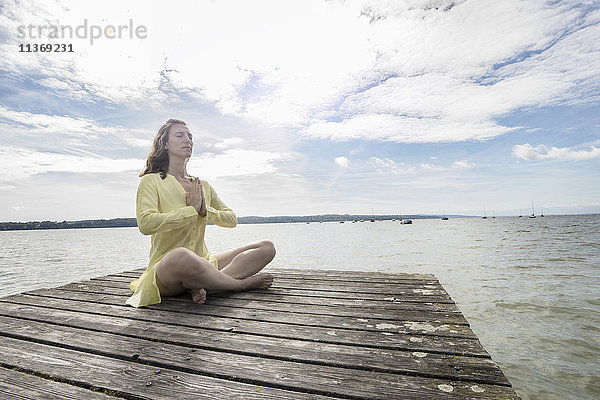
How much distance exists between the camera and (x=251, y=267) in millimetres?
4074

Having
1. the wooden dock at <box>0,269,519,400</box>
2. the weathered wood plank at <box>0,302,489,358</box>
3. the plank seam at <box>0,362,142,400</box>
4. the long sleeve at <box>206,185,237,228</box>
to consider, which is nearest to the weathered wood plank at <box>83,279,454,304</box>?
the wooden dock at <box>0,269,519,400</box>

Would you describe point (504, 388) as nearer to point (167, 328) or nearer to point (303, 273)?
point (167, 328)

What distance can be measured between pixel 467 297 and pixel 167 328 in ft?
29.5

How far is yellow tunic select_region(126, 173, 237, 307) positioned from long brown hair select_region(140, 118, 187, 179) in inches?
5.5

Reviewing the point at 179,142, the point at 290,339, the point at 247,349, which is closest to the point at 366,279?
the point at 290,339

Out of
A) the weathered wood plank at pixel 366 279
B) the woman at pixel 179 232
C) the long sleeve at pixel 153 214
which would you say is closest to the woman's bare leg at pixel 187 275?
the woman at pixel 179 232

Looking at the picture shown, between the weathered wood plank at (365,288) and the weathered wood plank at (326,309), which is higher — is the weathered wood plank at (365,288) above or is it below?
below

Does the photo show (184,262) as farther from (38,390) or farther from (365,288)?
(365,288)

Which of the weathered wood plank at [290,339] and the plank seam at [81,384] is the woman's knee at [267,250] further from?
the plank seam at [81,384]

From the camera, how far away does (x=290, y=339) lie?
2418 millimetres

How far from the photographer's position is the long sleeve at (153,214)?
320 centimetres

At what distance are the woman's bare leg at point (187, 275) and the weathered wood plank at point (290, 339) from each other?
0.52 meters

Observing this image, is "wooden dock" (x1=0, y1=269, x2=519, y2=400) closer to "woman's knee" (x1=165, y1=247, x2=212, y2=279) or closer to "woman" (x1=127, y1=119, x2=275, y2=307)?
"woman" (x1=127, y1=119, x2=275, y2=307)

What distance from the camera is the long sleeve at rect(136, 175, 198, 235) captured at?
3197mm
